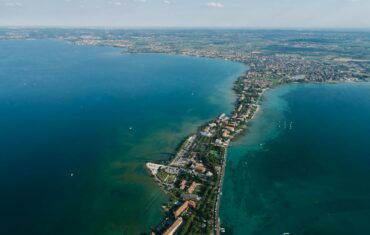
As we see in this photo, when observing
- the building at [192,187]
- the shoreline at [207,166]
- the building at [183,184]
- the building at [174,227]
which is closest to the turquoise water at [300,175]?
the shoreline at [207,166]

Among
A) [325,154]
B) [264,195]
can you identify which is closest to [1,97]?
[264,195]

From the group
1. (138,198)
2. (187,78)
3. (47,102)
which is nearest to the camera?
(138,198)

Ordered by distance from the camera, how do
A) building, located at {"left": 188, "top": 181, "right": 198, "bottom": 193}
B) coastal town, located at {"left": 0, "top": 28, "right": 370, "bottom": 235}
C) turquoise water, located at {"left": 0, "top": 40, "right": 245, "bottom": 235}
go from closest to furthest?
coastal town, located at {"left": 0, "top": 28, "right": 370, "bottom": 235} < turquoise water, located at {"left": 0, "top": 40, "right": 245, "bottom": 235} < building, located at {"left": 188, "top": 181, "right": 198, "bottom": 193}

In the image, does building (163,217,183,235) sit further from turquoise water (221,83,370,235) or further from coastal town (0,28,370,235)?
turquoise water (221,83,370,235)

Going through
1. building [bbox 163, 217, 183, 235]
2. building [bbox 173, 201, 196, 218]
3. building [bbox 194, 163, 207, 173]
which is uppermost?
building [bbox 194, 163, 207, 173]

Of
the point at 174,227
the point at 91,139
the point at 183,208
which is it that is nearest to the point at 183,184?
the point at 183,208

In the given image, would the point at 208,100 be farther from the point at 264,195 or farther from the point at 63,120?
the point at 264,195

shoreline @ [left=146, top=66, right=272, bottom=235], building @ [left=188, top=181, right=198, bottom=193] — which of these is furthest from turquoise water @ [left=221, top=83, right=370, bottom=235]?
building @ [left=188, top=181, right=198, bottom=193]
